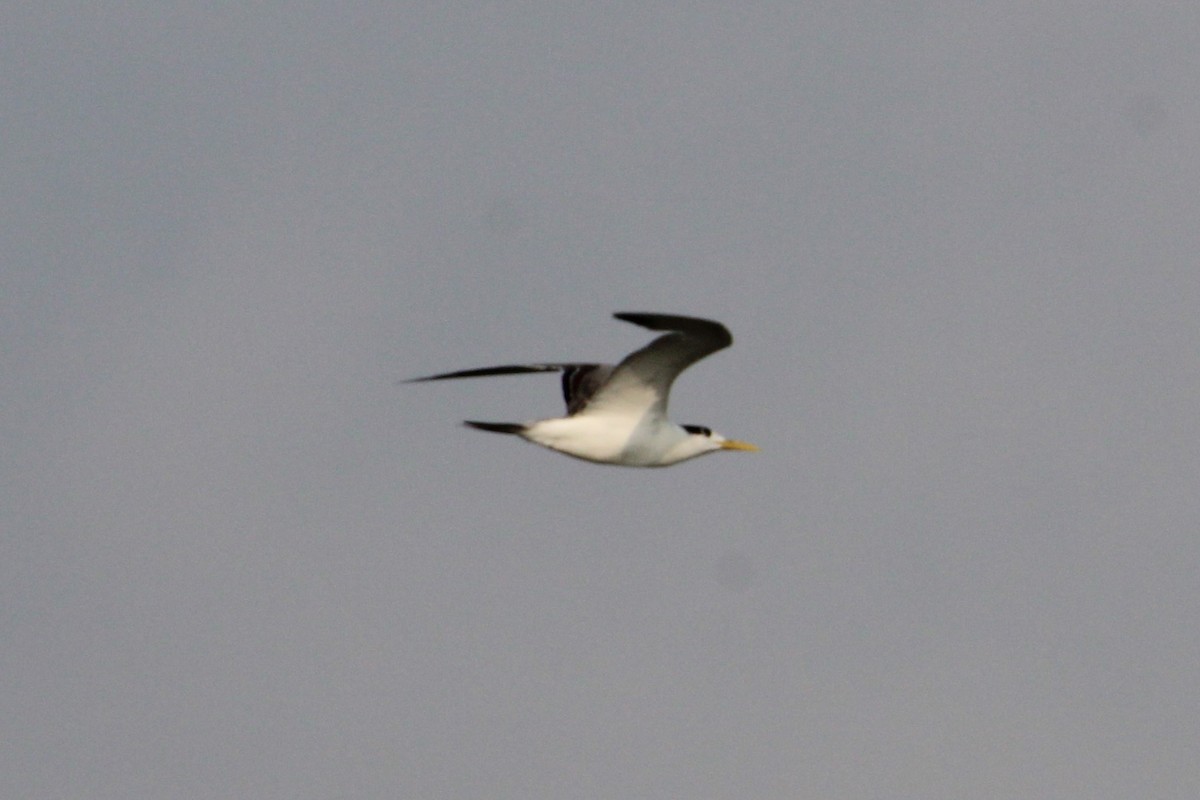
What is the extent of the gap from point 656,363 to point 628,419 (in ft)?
6.02

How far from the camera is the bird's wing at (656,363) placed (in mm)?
29031

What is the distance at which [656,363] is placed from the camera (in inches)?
1262

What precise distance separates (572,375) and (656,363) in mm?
4324

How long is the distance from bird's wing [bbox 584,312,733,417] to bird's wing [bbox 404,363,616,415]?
535 mm

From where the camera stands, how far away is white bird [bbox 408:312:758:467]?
1259 inches

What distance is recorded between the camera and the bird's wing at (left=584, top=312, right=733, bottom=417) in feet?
95.2

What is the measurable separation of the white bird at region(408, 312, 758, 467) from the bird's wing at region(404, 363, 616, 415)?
0.05ft

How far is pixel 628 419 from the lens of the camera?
111 ft

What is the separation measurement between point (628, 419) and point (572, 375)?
274 cm

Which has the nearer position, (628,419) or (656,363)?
(656,363)

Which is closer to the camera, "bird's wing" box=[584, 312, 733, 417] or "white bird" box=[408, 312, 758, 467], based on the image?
"bird's wing" box=[584, 312, 733, 417]

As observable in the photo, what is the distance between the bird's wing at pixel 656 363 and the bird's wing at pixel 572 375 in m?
0.54

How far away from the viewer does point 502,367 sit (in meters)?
36.1

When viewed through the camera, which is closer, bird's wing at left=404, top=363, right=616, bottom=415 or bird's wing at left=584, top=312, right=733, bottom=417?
bird's wing at left=584, top=312, right=733, bottom=417
